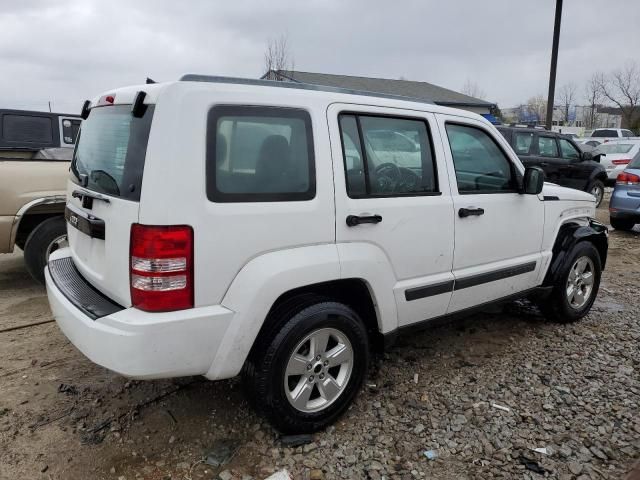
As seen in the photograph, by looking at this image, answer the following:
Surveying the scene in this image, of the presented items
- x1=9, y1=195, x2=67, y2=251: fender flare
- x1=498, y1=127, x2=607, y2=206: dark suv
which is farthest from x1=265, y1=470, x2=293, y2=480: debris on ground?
x1=498, y1=127, x2=607, y2=206: dark suv

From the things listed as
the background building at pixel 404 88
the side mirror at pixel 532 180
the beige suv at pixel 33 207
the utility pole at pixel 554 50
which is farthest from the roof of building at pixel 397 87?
the side mirror at pixel 532 180

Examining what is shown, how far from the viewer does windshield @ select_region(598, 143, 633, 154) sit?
14965 mm

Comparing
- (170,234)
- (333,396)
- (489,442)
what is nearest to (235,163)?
(170,234)

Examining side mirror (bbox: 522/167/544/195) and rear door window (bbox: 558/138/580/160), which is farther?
rear door window (bbox: 558/138/580/160)

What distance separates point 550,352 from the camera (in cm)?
391

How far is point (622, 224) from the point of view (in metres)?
9.05

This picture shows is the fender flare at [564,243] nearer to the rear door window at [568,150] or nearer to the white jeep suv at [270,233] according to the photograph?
the white jeep suv at [270,233]

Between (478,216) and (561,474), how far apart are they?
5.25 feet

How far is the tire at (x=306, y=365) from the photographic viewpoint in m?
2.55

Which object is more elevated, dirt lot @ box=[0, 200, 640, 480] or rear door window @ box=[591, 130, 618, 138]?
rear door window @ box=[591, 130, 618, 138]

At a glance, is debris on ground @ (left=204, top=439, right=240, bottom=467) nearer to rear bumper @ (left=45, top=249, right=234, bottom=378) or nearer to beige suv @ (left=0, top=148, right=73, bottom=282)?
rear bumper @ (left=45, top=249, right=234, bottom=378)

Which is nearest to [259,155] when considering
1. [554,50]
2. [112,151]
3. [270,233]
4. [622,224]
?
[270,233]

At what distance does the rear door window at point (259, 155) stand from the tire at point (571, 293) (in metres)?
2.73

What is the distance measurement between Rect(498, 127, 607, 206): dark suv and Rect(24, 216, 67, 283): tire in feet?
30.1
